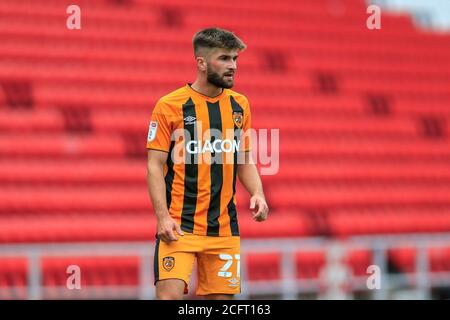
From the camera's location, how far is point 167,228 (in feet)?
13.3

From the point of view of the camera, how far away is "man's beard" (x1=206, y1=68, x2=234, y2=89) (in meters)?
4.13

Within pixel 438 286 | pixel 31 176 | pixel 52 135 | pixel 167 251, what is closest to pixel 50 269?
pixel 31 176

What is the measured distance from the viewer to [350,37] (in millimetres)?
13750

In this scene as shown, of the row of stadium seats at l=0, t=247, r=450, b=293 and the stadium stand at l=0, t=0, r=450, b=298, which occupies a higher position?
the stadium stand at l=0, t=0, r=450, b=298

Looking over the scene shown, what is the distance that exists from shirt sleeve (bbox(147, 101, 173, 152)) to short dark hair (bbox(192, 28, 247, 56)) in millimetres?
338

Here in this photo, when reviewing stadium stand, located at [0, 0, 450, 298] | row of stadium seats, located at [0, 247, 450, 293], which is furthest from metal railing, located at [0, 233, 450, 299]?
stadium stand, located at [0, 0, 450, 298]

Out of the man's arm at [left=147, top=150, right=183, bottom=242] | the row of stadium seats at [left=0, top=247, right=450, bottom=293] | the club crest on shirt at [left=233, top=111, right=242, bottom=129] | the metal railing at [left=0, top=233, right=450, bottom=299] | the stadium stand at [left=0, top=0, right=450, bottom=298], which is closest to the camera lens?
the man's arm at [left=147, top=150, right=183, bottom=242]

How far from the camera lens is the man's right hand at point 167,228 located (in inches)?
159

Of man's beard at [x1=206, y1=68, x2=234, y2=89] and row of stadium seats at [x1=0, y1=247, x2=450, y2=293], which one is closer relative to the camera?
man's beard at [x1=206, y1=68, x2=234, y2=89]

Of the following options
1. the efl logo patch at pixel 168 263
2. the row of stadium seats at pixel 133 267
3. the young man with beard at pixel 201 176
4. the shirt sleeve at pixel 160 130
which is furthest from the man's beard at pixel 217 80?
the row of stadium seats at pixel 133 267

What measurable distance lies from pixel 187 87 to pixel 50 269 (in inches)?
175

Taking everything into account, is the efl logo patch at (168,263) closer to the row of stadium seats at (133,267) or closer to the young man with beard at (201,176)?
the young man with beard at (201,176)

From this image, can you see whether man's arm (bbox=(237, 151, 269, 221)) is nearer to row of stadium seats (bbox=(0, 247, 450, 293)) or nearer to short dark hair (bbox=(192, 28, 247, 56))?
short dark hair (bbox=(192, 28, 247, 56))
